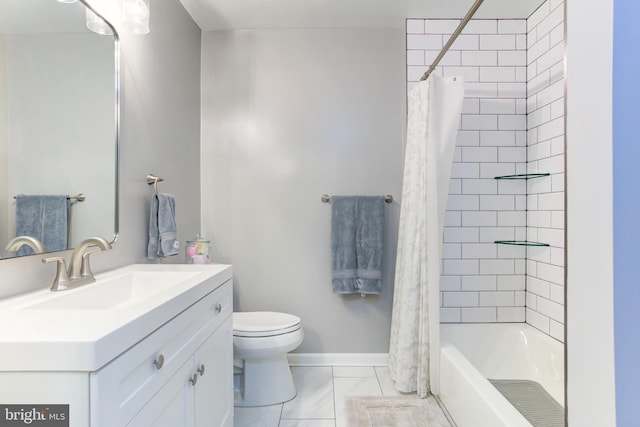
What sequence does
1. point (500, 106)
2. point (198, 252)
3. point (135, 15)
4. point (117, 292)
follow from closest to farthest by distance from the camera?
point (117, 292) < point (135, 15) < point (198, 252) < point (500, 106)

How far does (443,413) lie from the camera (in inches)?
74.0

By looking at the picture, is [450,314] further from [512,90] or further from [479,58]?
[479,58]

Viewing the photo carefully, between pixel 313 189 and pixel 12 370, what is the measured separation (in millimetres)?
1966

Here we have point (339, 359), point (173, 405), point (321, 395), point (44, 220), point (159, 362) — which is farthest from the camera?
point (339, 359)

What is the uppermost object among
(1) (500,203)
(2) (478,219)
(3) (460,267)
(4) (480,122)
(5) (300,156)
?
(4) (480,122)

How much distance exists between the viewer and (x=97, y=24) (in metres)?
1.38

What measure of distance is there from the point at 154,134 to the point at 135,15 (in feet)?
1.79

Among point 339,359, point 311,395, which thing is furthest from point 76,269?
point 339,359

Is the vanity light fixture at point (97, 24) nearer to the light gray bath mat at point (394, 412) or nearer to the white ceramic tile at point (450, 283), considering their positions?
the light gray bath mat at point (394, 412)

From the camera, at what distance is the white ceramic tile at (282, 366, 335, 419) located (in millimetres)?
1897

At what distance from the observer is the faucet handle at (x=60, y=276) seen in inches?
44.1

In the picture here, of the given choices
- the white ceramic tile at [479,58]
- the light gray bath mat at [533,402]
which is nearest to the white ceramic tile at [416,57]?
the white ceramic tile at [479,58]

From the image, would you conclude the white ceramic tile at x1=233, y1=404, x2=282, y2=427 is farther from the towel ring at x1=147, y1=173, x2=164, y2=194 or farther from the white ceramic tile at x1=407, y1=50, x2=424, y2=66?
the white ceramic tile at x1=407, y1=50, x2=424, y2=66

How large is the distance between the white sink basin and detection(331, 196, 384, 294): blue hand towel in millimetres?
1190
